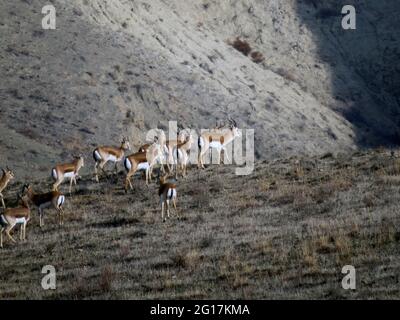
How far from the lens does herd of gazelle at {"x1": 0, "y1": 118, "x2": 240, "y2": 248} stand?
21406 millimetres

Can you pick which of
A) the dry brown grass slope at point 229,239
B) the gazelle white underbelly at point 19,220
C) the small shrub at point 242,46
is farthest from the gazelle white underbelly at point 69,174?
the small shrub at point 242,46

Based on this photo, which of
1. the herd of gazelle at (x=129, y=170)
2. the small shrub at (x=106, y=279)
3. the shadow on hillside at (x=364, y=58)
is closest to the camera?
the small shrub at (x=106, y=279)

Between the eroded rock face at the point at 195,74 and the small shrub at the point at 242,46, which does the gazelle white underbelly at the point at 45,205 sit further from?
the small shrub at the point at 242,46

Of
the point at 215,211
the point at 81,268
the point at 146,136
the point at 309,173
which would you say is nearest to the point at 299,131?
the point at 146,136

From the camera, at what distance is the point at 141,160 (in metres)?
25.3

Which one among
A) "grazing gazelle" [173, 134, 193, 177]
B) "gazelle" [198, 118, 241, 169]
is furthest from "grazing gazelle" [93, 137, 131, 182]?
"gazelle" [198, 118, 241, 169]

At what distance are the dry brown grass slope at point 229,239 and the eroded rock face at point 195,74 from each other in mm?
18572

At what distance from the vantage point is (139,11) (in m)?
61.9

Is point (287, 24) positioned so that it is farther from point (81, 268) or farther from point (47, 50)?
point (81, 268)

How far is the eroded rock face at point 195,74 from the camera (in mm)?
48094

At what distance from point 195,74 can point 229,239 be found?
128 feet

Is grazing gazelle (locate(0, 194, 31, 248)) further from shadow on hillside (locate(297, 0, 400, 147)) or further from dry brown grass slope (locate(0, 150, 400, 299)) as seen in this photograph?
shadow on hillside (locate(297, 0, 400, 147))

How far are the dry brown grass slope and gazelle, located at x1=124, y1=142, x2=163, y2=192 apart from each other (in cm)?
52

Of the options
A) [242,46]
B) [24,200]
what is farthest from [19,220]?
[242,46]
